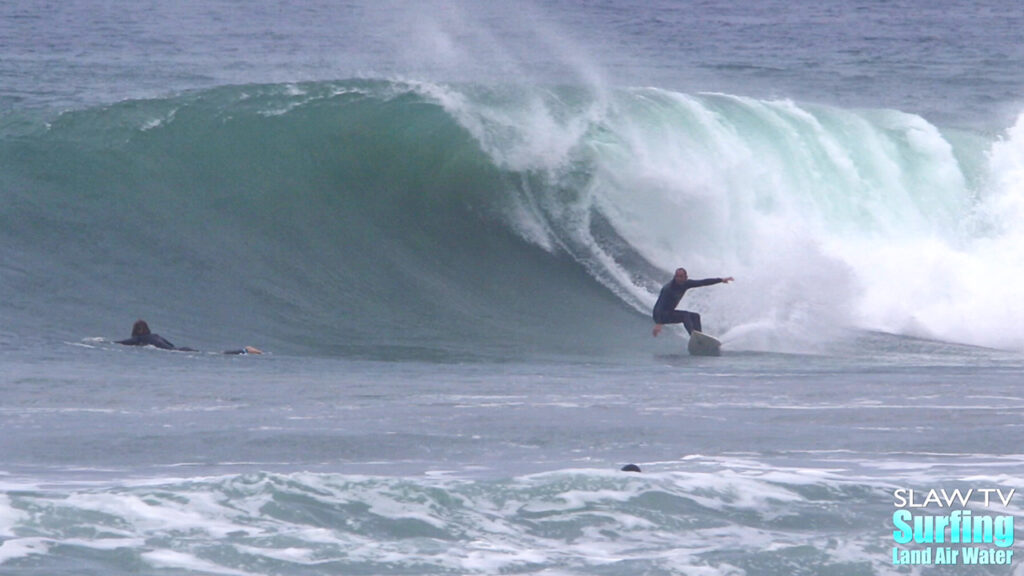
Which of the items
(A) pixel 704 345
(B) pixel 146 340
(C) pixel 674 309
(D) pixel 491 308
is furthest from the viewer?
(D) pixel 491 308

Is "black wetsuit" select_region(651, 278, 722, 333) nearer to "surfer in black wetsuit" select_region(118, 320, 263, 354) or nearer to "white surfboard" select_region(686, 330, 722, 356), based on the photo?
"white surfboard" select_region(686, 330, 722, 356)

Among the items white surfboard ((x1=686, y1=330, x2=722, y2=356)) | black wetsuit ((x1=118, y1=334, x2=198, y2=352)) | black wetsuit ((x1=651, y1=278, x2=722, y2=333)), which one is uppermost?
black wetsuit ((x1=651, y1=278, x2=722, y2=333))

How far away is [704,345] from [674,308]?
1045mm

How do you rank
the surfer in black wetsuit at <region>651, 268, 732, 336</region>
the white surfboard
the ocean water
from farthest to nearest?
the surfer in black wetsuit at <region>651, 268, 732, 336</region> < the white surfboard < the ocean water

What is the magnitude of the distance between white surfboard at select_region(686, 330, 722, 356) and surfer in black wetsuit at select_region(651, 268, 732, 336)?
0.53 m

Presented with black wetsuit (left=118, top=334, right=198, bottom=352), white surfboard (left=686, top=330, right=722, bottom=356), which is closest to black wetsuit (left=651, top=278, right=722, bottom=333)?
white surfboard (left=686, top=330, right=722, bottom=356)

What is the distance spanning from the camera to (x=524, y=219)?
57.8 feet

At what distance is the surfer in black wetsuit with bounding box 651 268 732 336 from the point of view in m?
14.2

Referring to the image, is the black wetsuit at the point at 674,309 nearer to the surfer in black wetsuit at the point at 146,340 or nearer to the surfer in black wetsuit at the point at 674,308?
the surfer in black wetsuit at the point at 674,308

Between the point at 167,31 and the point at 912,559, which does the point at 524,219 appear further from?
the point at 167,31

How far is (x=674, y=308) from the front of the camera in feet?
47.8

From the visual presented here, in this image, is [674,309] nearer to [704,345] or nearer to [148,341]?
[704,345]

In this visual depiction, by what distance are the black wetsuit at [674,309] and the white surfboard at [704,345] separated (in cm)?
53

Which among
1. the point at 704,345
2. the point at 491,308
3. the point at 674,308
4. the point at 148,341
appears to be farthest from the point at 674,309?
the point at 148,341
